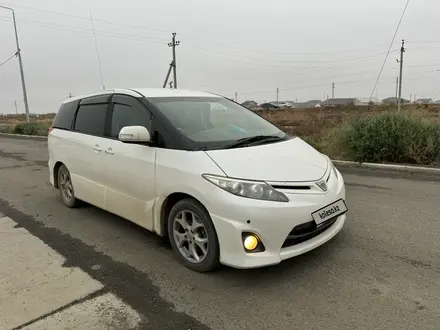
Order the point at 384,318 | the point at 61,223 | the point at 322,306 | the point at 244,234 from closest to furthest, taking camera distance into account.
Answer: the point at 384,318 → the point at 322,306 → the point at 244,234 → the point at 61,223

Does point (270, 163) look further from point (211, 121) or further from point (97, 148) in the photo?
point (97, 148)

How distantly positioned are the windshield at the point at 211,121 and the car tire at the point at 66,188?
7.25ft

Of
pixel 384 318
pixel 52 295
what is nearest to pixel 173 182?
pixel 52 295

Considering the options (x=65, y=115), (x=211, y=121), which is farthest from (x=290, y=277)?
(x=65, y=115)

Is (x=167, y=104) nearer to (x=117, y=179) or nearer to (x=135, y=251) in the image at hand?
(x=117, y=179)

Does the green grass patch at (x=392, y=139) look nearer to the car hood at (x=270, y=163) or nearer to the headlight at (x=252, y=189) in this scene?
the car hood at (x=270, y=163)

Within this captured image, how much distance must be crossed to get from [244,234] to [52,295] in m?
1.67

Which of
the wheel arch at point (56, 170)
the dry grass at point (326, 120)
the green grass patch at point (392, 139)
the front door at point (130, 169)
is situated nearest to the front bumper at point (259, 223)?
the front door at point (130, 169)

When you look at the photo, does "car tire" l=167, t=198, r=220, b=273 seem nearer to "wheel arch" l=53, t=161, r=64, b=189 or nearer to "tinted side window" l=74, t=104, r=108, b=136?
"tinted side window" l=74, t=104, r=108, b=136

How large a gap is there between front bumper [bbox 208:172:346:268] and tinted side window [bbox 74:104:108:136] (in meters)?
2.26

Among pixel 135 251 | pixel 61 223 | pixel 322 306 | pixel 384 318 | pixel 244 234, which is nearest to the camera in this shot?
pixel 384 318

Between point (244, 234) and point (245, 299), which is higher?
point (244, 234)

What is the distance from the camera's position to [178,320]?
8.50ft

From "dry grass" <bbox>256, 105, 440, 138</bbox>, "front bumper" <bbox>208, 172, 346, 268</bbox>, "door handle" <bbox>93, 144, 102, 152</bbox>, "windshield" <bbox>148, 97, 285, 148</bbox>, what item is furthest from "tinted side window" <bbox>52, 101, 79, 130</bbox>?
"front bumper" <bbox>208, 172, 346, 268</bbox>
